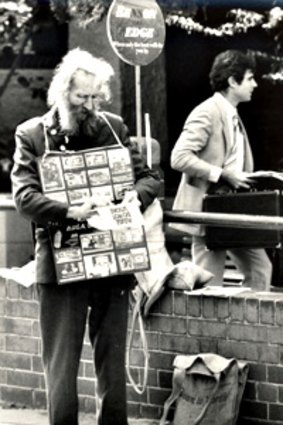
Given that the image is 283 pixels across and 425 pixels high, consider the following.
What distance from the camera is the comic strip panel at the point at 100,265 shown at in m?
7.81

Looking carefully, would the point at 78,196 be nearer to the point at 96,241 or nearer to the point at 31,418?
the point at 96,241

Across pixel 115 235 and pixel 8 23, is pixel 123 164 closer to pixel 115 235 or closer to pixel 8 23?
pixel 115 235

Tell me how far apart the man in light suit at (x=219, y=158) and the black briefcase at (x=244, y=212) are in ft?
0.41

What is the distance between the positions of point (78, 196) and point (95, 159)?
21cm

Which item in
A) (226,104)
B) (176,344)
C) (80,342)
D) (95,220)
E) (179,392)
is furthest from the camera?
(226,104)

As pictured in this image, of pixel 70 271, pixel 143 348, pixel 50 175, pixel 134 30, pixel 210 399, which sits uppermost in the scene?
pixel 134 30

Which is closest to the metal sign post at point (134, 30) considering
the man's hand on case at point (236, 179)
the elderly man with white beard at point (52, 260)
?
the man's hand on case at point (236, 179)

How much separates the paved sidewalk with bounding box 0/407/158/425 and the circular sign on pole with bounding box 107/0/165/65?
2140 millimetres

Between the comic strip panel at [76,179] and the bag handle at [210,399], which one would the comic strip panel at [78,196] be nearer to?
the comic strip panel at [76,179]

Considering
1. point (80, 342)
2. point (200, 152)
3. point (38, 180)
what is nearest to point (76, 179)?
point (38, 180)

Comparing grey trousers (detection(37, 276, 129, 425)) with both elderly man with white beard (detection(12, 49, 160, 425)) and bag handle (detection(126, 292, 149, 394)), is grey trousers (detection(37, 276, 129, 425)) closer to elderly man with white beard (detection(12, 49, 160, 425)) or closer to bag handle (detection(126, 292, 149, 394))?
elderly man with white beard (detection(12, 49, 160, 425))

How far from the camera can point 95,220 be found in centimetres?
775

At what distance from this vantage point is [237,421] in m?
8.40

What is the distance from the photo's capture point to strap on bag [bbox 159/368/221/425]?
8.12 m
